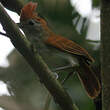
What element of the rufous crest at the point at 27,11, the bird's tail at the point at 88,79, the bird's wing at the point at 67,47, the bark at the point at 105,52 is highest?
the rufous crest at the point at 27,11

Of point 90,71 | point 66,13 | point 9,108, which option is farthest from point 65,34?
point 9,108

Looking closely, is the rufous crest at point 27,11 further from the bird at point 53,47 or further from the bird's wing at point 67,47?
the bird's wing at point 67,47

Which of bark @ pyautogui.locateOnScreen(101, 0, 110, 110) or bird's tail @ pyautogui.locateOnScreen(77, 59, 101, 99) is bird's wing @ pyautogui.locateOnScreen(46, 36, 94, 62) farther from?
bark @ pyautogui.locateOnScreen(101, 0, 110, 110)

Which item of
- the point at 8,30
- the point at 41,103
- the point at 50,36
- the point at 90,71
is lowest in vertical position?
the point at 41,103

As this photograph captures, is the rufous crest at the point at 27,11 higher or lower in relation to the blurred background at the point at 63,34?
higher

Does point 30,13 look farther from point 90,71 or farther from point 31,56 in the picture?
point 90,71

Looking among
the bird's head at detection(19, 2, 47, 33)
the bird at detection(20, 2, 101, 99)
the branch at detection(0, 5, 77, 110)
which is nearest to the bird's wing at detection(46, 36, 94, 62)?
the bird at detection(20, 2, 101, 99)

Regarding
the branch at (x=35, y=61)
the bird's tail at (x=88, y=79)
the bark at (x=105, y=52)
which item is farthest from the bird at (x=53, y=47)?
the bark at (x=105, y=52)
